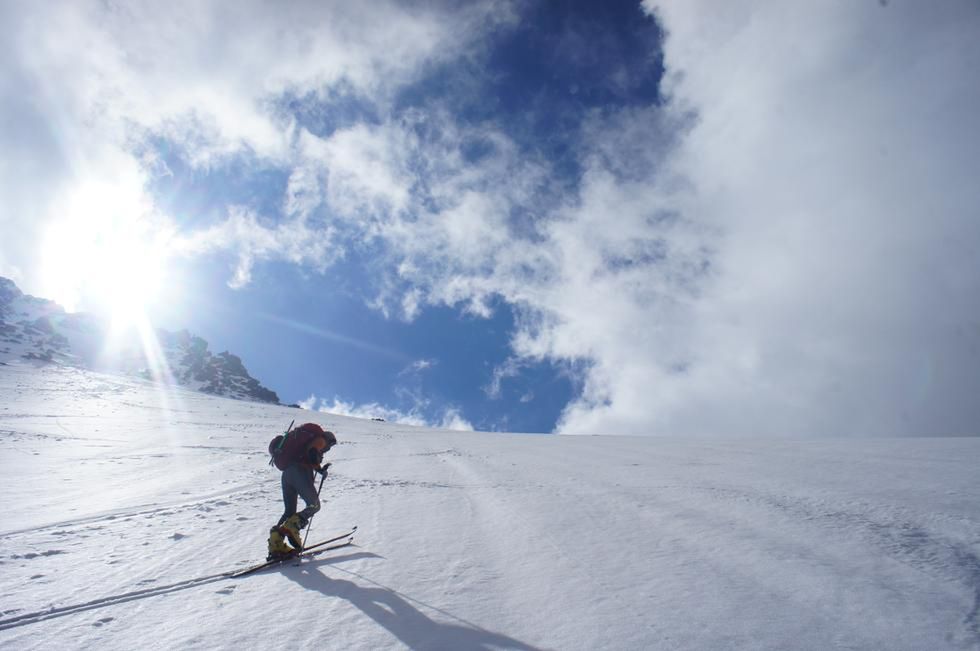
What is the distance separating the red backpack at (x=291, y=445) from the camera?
6738 mm

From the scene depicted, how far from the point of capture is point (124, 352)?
373ft

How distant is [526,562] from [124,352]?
138222 millimetres

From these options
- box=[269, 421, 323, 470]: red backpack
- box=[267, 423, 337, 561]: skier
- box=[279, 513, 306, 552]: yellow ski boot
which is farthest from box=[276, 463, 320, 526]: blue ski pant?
box=[279, 513, 306, 552]: yellow ski boot

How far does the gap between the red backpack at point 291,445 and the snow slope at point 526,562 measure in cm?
122

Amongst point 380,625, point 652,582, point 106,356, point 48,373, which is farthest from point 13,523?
point 106,356

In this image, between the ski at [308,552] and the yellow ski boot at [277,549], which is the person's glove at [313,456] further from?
the ski at [308,552]

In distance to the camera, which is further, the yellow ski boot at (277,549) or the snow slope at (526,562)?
the yellow ski boot at (277,549)

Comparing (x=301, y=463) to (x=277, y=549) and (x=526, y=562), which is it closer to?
(x=277, y=549)

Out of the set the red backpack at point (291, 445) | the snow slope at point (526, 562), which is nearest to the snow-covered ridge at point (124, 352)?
the snow slope at point (526, 562)

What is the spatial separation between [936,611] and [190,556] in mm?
7797

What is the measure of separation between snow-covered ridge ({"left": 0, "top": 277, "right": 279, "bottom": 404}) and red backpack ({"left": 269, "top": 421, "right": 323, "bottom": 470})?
108 metres

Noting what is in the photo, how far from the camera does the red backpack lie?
6738mm

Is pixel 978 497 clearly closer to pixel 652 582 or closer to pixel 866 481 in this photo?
pixel 866 481

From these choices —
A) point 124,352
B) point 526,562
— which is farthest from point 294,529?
point 124,352
